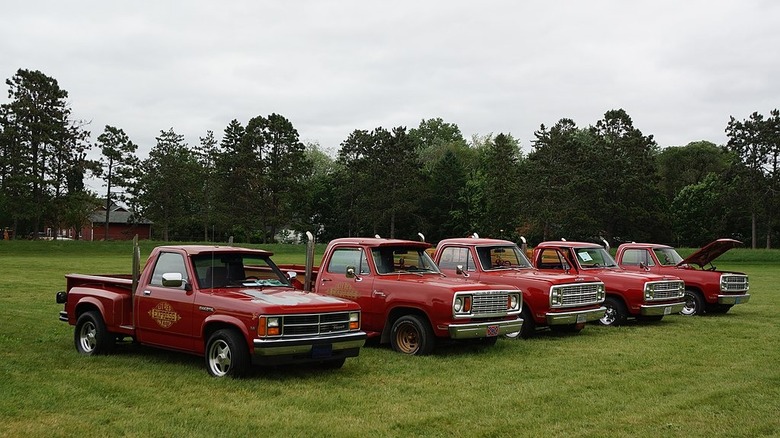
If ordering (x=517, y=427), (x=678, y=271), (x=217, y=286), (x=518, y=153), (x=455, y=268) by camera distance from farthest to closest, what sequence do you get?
1. (x=518, y=153)
2. (x=678, y=271)
3. (x=455, y=268)
4. (x=217, y=286)
5. (x=517, y=427)

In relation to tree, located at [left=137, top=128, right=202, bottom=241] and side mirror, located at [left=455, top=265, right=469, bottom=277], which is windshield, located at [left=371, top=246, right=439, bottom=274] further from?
tree, located at [left=137, top=128, right=202, bottom=241]

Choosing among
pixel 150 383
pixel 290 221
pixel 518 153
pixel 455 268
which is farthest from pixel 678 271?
pixel 518 153

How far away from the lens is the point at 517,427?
7355mm

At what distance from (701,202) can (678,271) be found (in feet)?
198

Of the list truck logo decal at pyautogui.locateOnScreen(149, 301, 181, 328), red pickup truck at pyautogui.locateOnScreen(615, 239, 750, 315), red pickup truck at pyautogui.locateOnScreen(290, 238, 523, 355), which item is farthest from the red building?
truck logo decal at pyautogui.locateOnScreen(149, 301, 181, 328)

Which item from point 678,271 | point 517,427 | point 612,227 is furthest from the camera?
point 612,227

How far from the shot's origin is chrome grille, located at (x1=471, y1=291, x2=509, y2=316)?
1159 cm

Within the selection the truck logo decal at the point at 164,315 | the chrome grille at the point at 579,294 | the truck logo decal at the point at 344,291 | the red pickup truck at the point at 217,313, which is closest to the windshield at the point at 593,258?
the chrome grille at the point at 579,294

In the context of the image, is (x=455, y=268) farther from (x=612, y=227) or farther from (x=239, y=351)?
(x=612, y=227)

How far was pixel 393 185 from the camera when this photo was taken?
247ft

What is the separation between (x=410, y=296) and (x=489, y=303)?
1215 millimetres

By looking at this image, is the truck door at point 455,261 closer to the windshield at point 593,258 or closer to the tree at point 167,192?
the windshield at point 593,258

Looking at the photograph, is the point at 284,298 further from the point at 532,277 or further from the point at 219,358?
the point at 532,277

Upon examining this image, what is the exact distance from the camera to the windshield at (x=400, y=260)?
12438 millimetres
